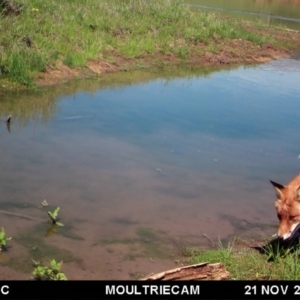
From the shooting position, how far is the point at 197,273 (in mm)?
5496

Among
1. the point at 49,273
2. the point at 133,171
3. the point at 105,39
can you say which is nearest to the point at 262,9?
the point at 105,39

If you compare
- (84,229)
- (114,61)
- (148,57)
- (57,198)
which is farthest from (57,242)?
(148,57)

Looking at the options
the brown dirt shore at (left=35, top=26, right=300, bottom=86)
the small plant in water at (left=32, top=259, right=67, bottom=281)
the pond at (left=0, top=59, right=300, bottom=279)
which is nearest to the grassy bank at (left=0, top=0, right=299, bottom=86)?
the brown dirt shore at (left=35, top=26, right=300, bottom=86)

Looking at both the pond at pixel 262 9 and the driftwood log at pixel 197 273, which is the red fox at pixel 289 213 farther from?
the pond at pixel 262 9

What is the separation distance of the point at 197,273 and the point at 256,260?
826mm

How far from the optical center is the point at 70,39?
1506 cm

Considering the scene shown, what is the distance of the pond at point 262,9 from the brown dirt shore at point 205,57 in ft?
14.2

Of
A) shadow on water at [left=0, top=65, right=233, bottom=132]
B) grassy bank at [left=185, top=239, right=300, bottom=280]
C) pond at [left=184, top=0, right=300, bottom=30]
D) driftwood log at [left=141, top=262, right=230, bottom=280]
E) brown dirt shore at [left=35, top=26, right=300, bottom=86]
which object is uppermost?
pond at [left=184, top=0, right=300, bottom=30]

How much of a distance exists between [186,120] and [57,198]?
4.64 meters

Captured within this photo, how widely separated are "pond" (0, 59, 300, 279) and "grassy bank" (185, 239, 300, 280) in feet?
1.16

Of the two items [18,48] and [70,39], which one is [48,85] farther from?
[70,39]
